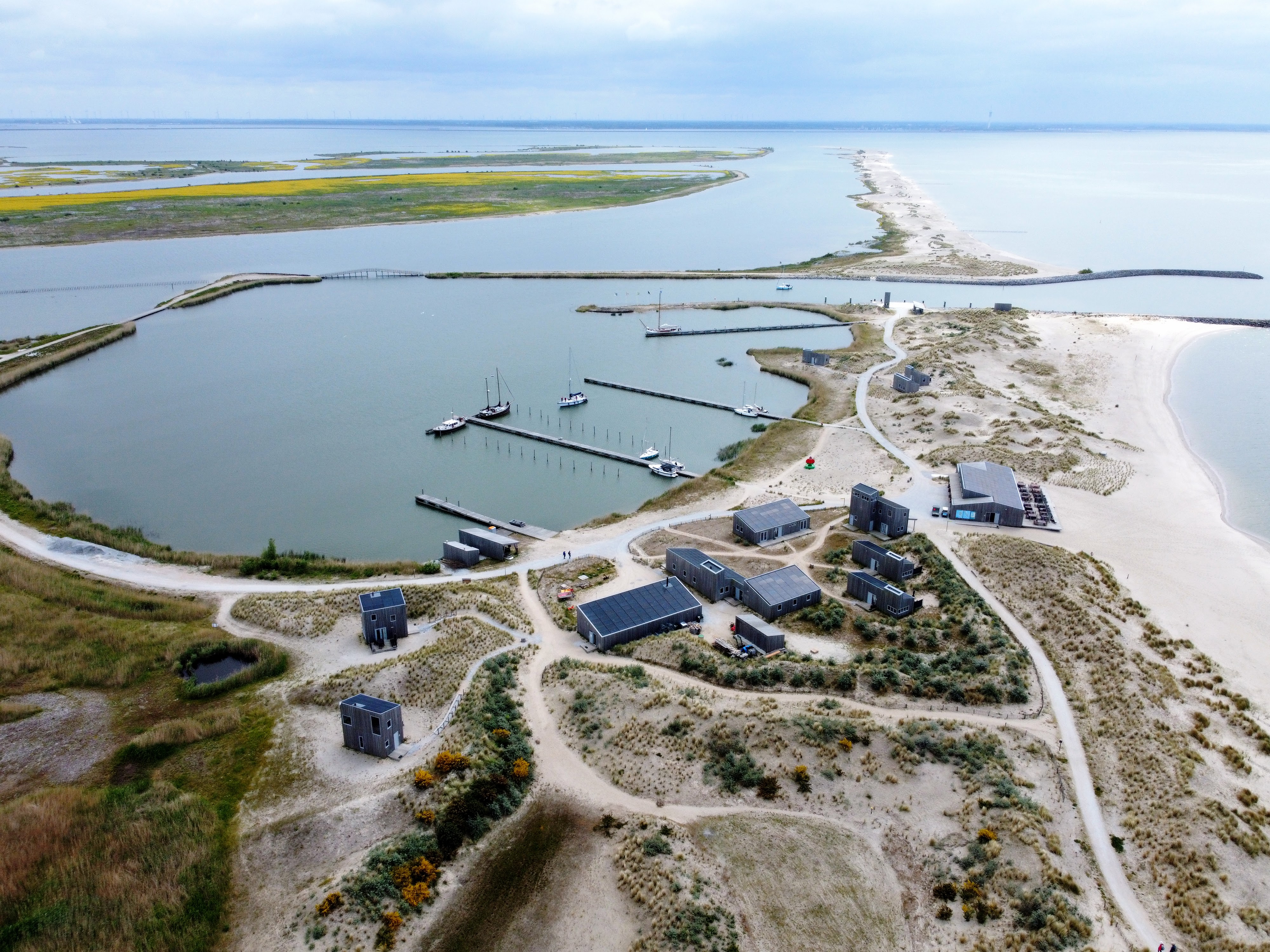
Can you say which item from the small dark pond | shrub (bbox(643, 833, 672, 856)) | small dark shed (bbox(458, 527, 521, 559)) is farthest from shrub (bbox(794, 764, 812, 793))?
the small dark pond

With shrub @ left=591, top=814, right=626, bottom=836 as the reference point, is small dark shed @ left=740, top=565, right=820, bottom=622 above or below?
above

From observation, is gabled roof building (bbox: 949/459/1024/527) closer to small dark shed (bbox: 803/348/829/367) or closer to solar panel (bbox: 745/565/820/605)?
solar panel (bbox: 745/565/820/605)

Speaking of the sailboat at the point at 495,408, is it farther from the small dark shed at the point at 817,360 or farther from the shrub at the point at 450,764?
the shrub at the point at 450,764

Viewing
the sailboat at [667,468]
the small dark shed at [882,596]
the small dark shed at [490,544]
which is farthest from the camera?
the sailboat at [667,468]

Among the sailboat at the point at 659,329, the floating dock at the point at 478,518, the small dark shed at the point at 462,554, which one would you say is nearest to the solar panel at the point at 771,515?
the floating dock at the point at 478,518

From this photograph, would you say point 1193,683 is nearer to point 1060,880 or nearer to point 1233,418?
point 1060,880

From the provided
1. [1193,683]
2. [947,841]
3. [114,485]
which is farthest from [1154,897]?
[114,485]
